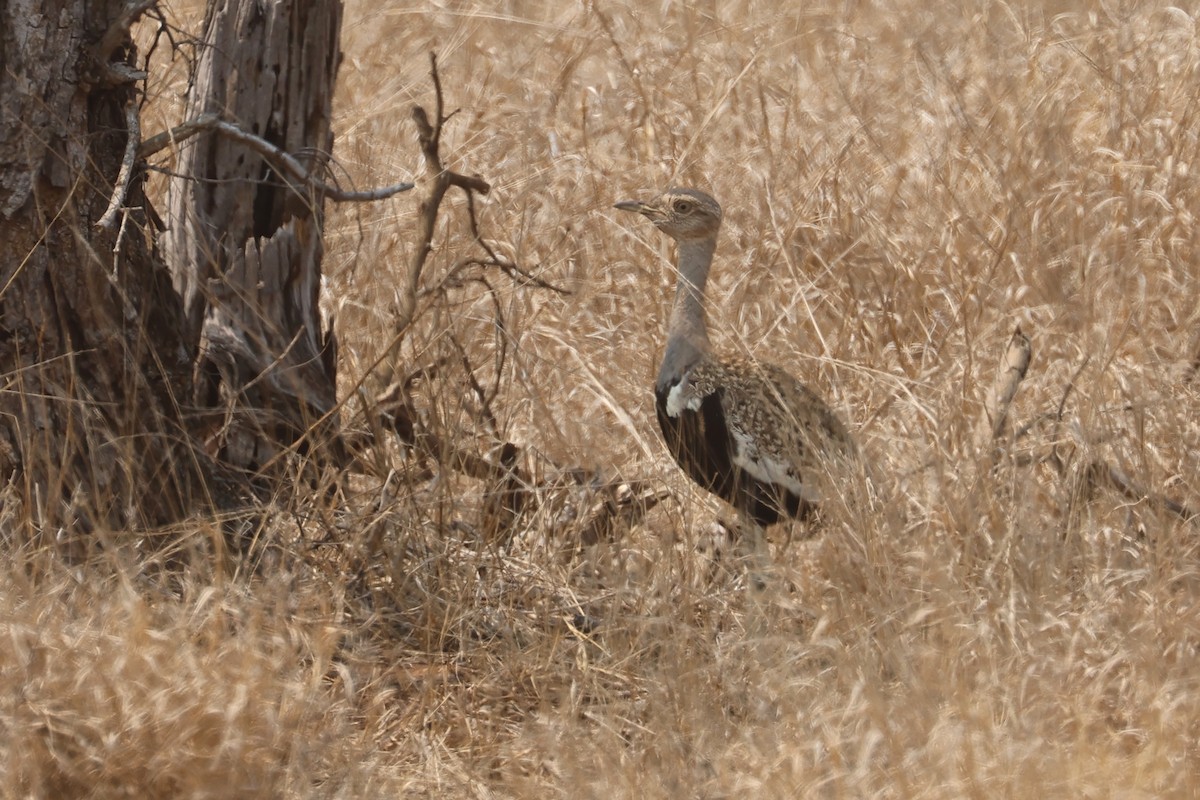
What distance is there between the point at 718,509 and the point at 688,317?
605 millimetres

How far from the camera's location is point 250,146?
13.5ft

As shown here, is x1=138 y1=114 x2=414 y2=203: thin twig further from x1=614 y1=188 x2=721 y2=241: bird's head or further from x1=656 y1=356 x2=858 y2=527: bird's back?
x1=656 y1=356 x2=858 y2=527: bird's back

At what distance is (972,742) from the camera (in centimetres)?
294

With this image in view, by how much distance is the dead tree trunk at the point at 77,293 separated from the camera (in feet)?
12.7

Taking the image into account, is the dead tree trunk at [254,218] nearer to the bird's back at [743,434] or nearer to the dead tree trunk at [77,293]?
the dead tree trunk at [77,293]

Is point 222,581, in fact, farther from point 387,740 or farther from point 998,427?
point 998,427

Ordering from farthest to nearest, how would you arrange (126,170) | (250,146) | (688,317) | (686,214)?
(686,214) < (688,317) < (250,146) < (126,170)

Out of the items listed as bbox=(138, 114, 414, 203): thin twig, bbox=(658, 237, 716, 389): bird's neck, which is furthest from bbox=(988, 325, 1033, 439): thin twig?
bbox=(138, 114, 414, 203): thin twig

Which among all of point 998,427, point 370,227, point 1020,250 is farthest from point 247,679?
point 1020,250

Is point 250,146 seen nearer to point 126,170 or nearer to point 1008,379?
point 126,170

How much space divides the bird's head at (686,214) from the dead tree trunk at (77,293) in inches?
57.9

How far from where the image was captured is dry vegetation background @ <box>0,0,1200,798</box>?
3.12 metres

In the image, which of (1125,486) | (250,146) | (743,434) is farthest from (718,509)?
(250,146)

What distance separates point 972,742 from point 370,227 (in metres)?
3.38
